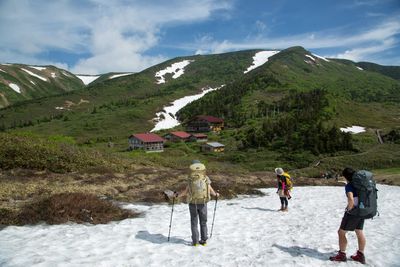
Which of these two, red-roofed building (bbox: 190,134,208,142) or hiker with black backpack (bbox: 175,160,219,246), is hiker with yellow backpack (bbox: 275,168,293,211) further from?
red-roofed building (bbox: 190,134,208,142)

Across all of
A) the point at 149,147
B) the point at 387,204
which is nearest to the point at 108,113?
the point at 149,147

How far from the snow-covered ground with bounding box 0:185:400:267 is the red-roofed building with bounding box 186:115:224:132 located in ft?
447

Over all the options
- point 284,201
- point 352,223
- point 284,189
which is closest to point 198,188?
point 352,223

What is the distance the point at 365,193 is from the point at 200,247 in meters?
5.53

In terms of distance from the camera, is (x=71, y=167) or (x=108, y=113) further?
(x=108, y=113)

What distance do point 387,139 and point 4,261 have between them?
360 feet

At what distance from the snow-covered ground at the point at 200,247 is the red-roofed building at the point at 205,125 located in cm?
13629

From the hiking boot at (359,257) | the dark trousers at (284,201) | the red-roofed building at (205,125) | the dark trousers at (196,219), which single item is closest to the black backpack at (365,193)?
the hiking boot at (359,257)

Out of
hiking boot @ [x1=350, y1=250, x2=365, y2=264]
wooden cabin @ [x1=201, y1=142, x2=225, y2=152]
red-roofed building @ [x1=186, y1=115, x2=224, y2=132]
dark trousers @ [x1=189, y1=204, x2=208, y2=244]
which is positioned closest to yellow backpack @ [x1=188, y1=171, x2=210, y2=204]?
dark trousers @ [x1=189, y1=204, x2=208, y2=244]

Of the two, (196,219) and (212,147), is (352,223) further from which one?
(212,147)

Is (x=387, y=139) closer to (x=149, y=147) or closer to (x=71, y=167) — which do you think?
(x=149, y=147)

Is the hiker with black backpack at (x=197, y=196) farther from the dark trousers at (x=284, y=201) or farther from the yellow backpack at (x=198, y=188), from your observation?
the dark trousers at (x=284, y=201)

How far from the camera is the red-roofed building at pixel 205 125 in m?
153

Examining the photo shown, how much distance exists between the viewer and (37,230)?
41.8ft
